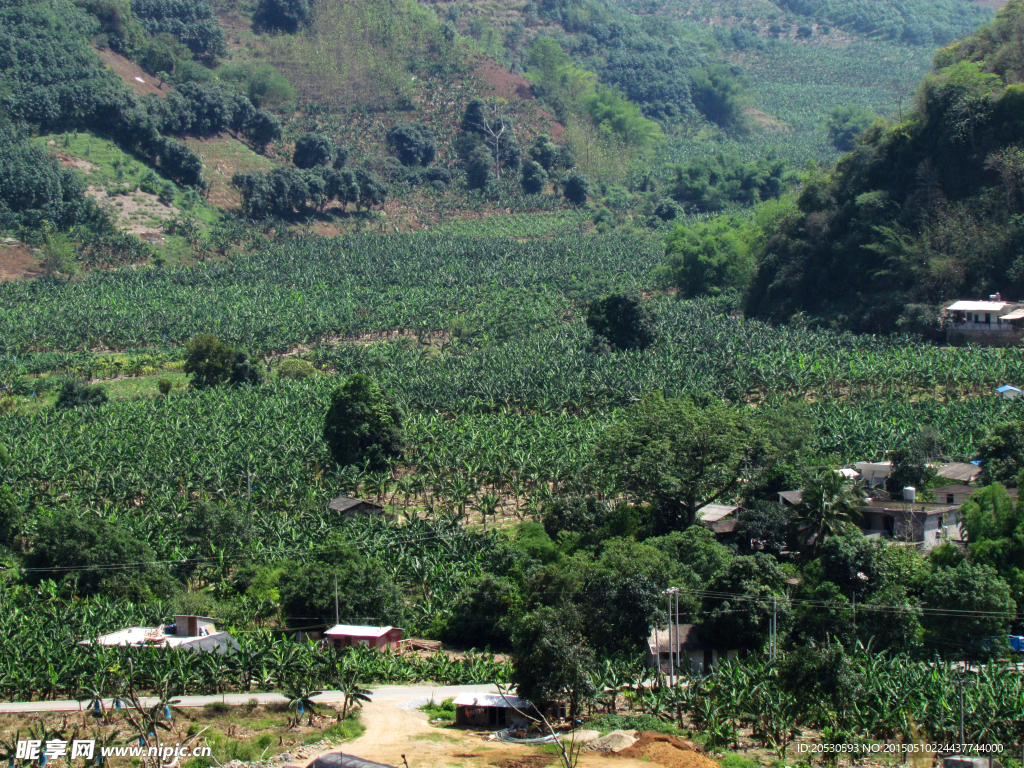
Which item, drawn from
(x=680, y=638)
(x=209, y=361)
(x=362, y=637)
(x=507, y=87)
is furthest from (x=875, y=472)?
(x=507, y=87)

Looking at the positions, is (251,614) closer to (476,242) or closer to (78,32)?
(476,242)

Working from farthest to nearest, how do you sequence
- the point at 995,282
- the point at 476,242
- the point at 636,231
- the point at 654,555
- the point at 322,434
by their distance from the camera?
the point at 636,231 → the point at 476,242 → the point at 995,282 → the point at 322,434 → the point at 654,555

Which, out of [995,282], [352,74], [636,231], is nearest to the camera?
[995,282]

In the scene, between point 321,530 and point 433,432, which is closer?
point 321,530

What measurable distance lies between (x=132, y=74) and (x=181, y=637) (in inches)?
4267

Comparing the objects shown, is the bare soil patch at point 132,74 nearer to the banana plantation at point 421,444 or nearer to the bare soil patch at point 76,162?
the bare soil patch at point 76,162

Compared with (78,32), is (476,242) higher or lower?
lower

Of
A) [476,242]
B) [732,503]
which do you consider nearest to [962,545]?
[732,503]

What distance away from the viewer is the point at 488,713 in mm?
31859

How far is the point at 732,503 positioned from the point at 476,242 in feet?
229

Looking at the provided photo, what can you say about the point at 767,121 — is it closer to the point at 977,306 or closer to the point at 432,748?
the point at 977,306

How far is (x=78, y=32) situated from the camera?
130m

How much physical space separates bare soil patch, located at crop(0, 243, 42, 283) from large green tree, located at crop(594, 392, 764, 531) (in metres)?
67.9

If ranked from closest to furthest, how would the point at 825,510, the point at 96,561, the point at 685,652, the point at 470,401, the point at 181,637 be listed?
the point at 685,652, the point at 181,637, the point at 825,510, the point at 96,561, the point at 470,401
